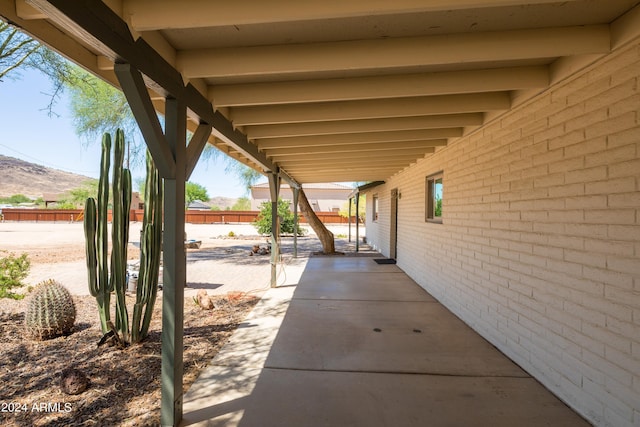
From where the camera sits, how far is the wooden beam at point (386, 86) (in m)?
2.83

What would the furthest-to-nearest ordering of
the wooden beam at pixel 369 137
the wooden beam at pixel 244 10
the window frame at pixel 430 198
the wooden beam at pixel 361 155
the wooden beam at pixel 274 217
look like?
the wooden beam at pixel 274 217 < the window frame at pixel 430 198 < the wooden beam at pixel 361 155 < the wooden beam at pixel 369 137 < the wooden beam at pixel 244 10

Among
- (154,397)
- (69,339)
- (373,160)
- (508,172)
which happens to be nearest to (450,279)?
(508,172)

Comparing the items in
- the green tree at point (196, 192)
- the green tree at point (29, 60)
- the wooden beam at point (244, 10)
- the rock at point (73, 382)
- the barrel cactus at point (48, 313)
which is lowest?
the rock at point (73, 382)

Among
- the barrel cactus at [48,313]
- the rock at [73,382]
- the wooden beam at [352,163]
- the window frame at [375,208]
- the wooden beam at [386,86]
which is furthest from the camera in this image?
the window frame at [375,208]

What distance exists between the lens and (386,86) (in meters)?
2.92

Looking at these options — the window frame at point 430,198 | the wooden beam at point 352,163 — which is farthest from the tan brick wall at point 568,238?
the wooden beam at point 352,163

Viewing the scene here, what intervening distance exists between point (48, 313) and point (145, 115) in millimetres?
3128

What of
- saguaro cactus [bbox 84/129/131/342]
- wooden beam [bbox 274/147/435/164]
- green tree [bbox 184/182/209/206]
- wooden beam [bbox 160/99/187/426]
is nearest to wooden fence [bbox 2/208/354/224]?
green tree [bbox 184/182/209/206]

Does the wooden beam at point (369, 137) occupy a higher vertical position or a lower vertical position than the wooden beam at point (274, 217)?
higher

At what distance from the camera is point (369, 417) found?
98.0 inches

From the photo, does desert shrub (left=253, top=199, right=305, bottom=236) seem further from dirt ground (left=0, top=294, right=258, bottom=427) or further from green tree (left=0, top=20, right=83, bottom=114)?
dirt ground (left=0, top=294, right=258, bottom=427)

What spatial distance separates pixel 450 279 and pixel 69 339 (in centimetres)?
510

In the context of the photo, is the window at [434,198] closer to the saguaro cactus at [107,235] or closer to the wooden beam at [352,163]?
the wooden beam at [352,163]

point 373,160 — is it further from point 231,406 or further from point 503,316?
point 231,406
